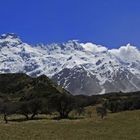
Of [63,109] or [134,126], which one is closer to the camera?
[134,126]

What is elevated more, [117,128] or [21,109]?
[21,109]

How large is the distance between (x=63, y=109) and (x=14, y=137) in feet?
232

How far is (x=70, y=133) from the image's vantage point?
61.1 metres

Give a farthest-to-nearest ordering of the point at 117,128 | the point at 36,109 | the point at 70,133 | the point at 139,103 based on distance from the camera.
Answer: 1. the point at 139,103
2. the point at 36,109
3. the point at 117,128
4. the point at 70,133

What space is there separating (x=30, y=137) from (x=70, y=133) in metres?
7.33

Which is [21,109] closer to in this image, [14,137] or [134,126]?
[134,126]

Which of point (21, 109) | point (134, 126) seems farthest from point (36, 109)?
point (134, 126)

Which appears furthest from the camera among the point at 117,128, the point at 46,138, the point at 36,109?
the point at 36,109

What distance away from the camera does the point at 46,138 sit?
54.6m

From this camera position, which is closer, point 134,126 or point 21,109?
point 134,126

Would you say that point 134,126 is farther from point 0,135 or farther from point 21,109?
point 21,109

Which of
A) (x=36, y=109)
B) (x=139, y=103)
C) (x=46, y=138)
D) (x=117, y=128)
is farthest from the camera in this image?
(x=139, y=103)

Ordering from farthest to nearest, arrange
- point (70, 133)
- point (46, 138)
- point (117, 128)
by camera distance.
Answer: point (117, 128), point (70, 133), point (46, 138)

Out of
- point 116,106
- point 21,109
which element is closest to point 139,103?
point 116,106
